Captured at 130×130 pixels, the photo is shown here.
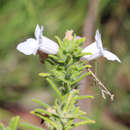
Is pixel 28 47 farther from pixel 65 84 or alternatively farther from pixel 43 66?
pixel 43 66

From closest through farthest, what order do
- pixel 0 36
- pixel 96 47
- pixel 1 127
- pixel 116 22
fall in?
pixel 1 127
pixel 96 47
pixel 0 36
pixel 116 22

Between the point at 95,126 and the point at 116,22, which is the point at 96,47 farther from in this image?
the point at 116,22

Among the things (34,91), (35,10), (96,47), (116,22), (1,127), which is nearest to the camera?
(1,127)

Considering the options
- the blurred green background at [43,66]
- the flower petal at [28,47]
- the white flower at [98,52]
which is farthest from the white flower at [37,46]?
the blurred green background at [43,66]

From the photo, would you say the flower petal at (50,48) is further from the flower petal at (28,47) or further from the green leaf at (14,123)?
the green leaf at (14,123)

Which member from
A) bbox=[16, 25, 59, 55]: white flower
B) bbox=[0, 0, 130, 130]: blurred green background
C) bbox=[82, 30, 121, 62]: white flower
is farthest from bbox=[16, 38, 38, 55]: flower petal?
bbox=[0, 0, 130, 130]: blurred green background

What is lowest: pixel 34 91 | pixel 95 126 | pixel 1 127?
pixel 1 127

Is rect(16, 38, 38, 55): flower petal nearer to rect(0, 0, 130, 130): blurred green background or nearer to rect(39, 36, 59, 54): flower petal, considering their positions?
rect(39, 36, 59, 54): flower petal

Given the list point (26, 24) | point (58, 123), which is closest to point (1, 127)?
point (58, 123)
